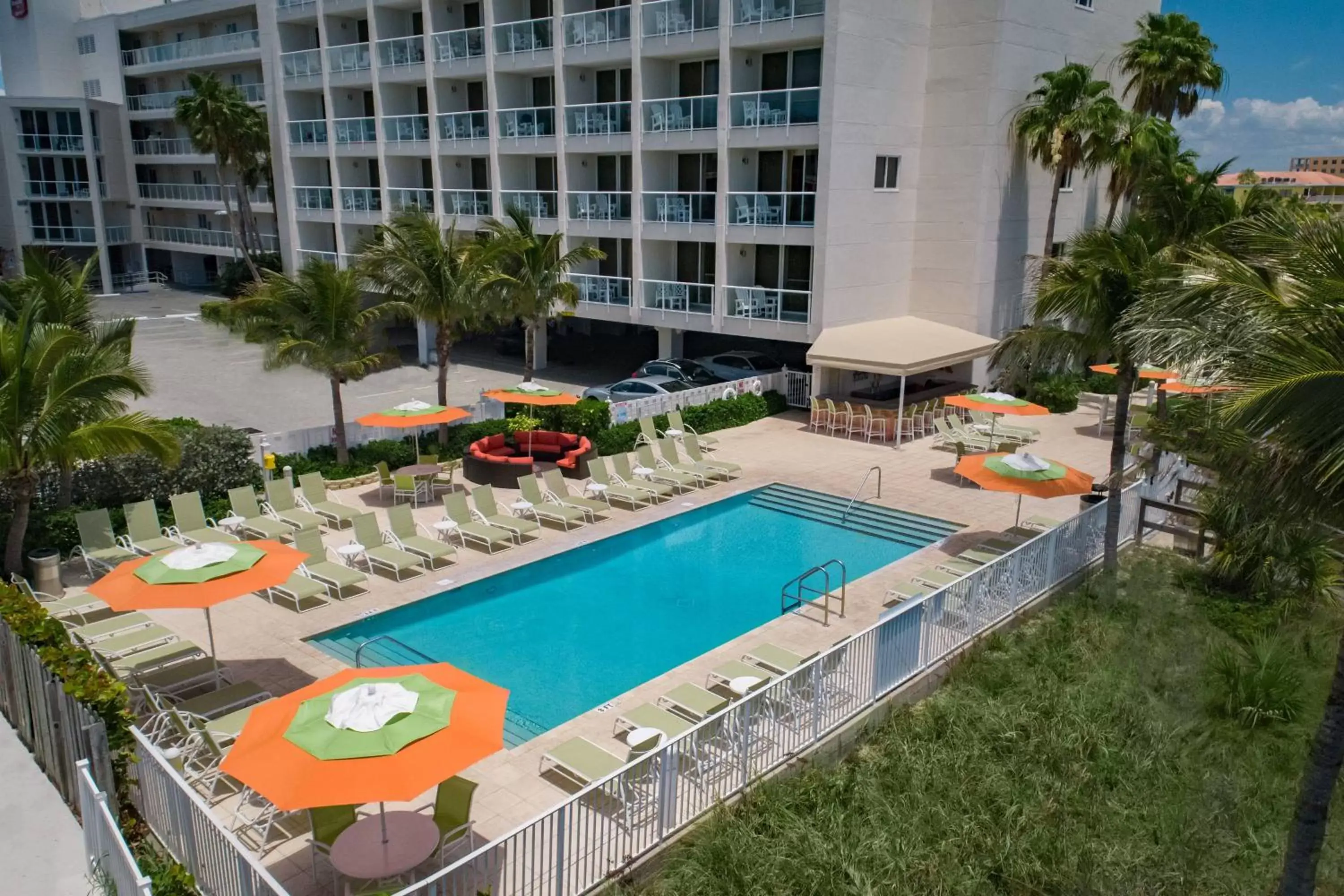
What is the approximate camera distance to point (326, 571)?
14508mm

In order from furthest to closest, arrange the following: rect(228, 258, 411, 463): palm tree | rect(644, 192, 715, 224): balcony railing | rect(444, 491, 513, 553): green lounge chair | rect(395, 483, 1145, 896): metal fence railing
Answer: rect(644, 192, 715, 224): balcony railing → rect(228, 258, 411, 463): palm tree → rect(444, 491, 513, 553): green lounge chair → rect(395, 483, 1145, 896): metal fence railing

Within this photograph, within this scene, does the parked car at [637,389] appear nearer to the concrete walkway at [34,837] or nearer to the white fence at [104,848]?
the concrete walkway at [34,837]

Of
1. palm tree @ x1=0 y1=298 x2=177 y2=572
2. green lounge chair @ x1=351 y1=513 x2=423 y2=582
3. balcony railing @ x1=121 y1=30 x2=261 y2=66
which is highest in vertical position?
balcony railing @ x1=121 y1=30 x2=261 y2=66

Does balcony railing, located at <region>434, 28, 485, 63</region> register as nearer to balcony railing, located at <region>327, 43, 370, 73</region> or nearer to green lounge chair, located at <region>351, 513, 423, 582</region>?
balcony railing, located at <region>327, 43, 370, 73</region>

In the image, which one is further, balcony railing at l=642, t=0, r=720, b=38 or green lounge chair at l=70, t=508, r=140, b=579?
balcony railing at l=642, t=0, r=720, b=38

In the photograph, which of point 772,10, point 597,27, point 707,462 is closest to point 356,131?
point 597,27

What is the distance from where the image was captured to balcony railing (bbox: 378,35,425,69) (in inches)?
1348

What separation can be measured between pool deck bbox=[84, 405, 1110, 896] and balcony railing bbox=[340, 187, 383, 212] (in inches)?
768

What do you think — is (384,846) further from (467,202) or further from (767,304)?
(467,202)

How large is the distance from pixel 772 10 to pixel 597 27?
602cm

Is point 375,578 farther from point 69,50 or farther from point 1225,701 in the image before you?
point 69,50

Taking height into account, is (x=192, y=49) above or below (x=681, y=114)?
above

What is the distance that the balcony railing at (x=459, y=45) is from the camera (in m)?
32.2

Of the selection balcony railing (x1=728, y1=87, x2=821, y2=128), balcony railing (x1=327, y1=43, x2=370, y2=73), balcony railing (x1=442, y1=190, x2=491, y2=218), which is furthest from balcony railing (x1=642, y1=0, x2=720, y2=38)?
balcony railing (x1=327, y1=43, x2=370, y2=73)
